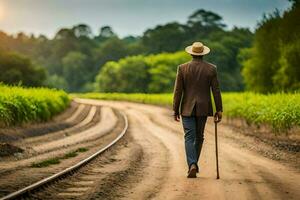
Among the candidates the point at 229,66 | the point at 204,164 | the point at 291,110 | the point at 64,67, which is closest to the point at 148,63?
the point at 229,66

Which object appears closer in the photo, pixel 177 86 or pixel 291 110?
pixel 177 86

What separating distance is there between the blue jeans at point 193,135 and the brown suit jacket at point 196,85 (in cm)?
16

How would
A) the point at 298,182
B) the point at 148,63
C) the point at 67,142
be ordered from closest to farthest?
the point at 298,182 < the point at 67,142 < the point at 148,63

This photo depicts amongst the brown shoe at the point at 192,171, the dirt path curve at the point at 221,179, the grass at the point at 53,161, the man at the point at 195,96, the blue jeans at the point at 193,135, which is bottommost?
the dirt path curve at the point at 221,179

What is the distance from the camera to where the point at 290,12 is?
49.7 metres

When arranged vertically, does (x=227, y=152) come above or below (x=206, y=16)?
below

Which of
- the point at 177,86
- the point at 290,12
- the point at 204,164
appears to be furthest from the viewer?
the point at 290,12

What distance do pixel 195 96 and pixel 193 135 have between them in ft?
2.31

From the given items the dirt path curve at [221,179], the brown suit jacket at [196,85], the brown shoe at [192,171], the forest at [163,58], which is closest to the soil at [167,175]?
the dirt path curve at [221,179]

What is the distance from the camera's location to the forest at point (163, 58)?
49406 millimetres

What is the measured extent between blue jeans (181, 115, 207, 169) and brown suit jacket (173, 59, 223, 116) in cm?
16

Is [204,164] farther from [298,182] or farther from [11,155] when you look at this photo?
[11,155]

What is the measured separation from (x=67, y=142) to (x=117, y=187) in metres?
11.3

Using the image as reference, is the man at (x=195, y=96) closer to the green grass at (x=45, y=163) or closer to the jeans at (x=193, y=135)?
the jeans at (x=193, y=135)
